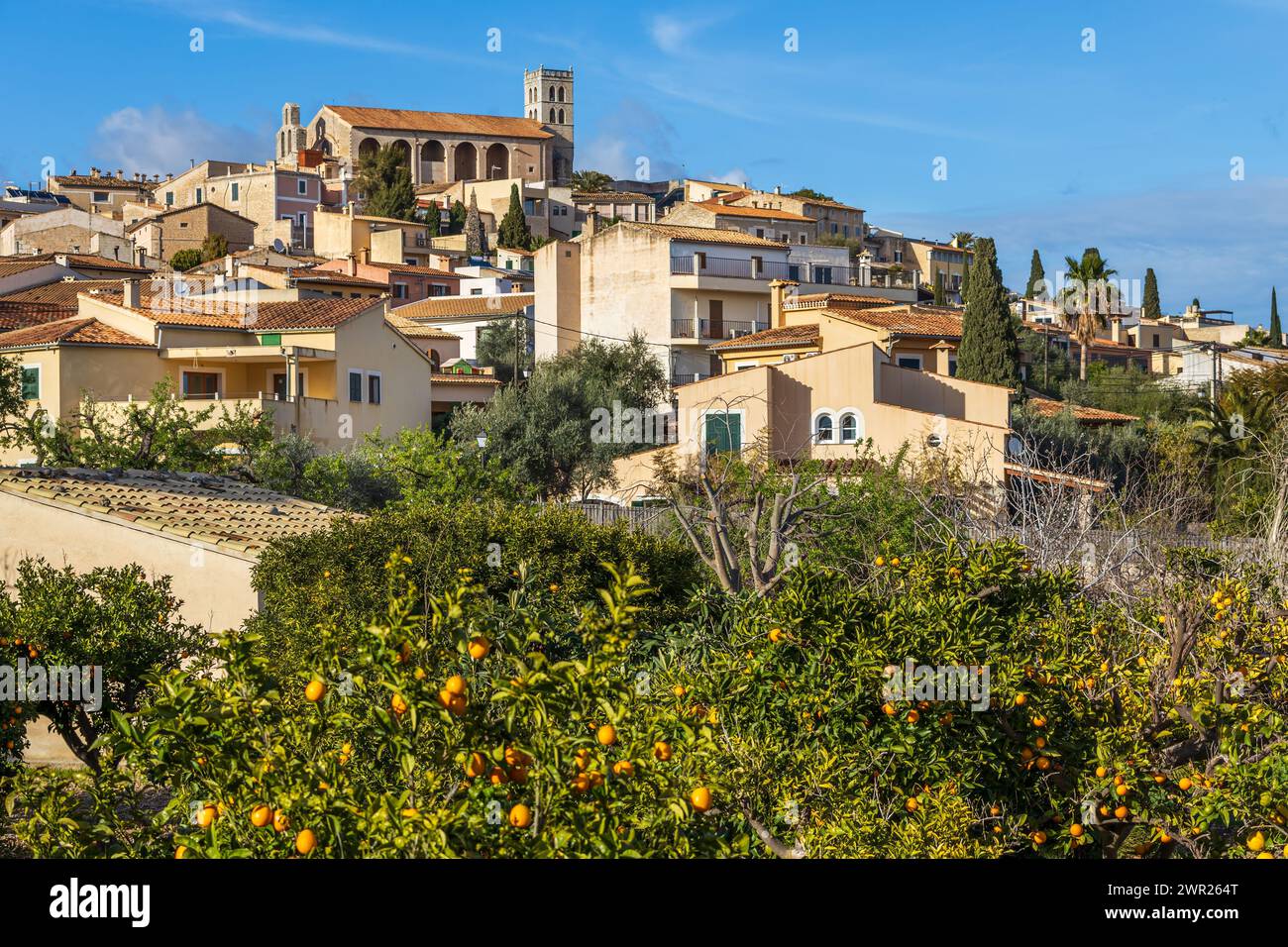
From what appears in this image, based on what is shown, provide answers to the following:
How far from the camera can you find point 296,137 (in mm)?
134000

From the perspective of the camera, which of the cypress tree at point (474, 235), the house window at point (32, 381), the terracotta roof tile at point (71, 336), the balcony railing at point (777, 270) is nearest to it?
the house window at point (32, 381)

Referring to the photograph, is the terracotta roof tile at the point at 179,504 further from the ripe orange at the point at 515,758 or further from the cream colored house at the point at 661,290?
the cream colored house at the point at 661,290

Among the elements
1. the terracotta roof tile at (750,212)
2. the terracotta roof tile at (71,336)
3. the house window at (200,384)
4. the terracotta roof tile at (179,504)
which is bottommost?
the terracotta roof tile at (179,504)

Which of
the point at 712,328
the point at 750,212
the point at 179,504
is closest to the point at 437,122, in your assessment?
the point at 750,212

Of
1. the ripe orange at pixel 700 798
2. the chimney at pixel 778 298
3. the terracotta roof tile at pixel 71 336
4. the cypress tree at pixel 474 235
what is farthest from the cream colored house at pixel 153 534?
the cypress tree at pixel 474 235

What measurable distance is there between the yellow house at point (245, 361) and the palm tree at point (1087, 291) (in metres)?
37.8

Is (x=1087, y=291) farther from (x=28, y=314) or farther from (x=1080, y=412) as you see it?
(x=28, y=314)

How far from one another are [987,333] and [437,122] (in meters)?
95.1

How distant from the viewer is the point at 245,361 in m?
39.3

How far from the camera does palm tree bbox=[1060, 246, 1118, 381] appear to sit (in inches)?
2675

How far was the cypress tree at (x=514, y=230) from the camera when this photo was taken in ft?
327

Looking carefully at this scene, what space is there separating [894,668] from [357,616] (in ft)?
23.9
